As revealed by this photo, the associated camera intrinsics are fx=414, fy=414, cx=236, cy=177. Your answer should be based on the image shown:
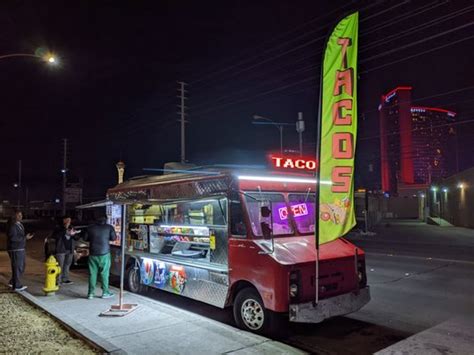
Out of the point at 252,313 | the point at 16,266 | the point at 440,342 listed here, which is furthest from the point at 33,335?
the point at 440,342

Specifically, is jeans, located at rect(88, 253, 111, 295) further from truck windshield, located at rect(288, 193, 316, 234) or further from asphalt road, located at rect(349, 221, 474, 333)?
asphalt road, located at rect(349, 221, 474, 333)

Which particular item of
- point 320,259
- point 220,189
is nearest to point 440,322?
Result: point 320,259

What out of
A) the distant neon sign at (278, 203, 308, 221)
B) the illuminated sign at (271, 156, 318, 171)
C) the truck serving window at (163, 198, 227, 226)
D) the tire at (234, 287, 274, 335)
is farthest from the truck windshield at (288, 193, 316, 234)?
the tire at (234, 287, 274, 335)

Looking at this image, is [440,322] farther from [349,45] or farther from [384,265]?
[384,265]

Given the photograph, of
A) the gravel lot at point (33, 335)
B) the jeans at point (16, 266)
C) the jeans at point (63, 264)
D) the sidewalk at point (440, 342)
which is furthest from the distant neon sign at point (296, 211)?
the jeans at point (16, 266)

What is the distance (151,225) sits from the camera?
370 inches

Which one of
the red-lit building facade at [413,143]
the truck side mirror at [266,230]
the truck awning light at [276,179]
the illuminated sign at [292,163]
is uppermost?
the red-lit building facade at [413,143]

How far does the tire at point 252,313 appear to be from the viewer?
5957 millimetres

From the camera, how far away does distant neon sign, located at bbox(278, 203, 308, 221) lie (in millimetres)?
7020

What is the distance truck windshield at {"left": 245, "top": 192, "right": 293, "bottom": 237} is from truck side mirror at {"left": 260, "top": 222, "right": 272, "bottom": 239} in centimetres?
10

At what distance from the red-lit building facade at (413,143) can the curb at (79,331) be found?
6224 cm

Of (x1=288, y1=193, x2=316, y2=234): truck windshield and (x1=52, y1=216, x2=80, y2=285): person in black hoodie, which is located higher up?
(x1=288, y1=193, x2=316, y2=234): truck windshield

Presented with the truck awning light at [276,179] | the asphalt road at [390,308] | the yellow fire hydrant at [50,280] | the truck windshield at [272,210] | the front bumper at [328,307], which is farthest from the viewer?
the yellow fire hydrant at [50,280]

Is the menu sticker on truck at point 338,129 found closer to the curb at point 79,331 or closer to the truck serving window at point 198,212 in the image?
the truck serving window at point 198,212
